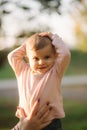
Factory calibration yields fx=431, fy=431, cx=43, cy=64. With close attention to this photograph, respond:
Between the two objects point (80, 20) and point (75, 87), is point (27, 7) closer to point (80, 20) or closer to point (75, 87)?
point (80, 20)

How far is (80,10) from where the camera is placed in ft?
8.32

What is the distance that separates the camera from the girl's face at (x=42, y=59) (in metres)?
1.87

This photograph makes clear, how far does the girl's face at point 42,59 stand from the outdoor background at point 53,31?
657 millimetres

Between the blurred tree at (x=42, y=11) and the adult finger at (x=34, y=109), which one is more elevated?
the blurred tree at (x=42, y=11)

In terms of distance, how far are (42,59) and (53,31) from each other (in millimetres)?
700

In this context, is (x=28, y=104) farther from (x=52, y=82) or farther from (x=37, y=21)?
Answer: (x=37, y=21)

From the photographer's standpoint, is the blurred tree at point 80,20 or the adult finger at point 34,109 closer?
the adult finger at point 34,109

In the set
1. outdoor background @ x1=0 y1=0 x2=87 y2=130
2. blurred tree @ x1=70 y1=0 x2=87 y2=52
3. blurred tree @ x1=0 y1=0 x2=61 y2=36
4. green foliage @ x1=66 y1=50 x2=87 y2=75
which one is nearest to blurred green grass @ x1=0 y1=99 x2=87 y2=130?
outdoor background @ x1=0 y1=0 x2=87 y2=130

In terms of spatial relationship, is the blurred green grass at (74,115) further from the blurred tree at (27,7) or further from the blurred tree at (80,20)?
the blurred tree at (27,7)

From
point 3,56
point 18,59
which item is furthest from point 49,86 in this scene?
point 3,56

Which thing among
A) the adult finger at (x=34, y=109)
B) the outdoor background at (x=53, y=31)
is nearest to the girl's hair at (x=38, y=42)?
the adult finger at (x=34, y=109)

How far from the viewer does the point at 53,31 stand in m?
2.55

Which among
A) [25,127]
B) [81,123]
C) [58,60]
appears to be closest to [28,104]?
[25,127]

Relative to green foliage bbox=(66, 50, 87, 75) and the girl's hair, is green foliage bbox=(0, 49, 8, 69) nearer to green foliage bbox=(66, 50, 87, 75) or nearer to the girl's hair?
green foliage bbox=(66, 50, 87, 75)
